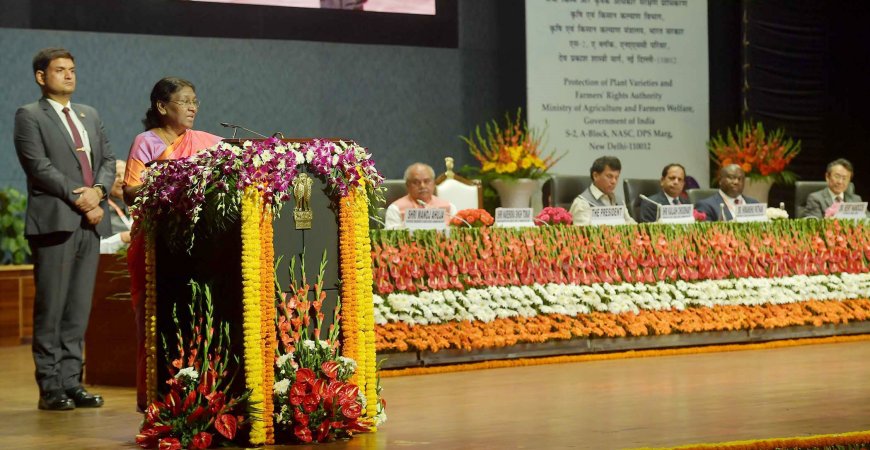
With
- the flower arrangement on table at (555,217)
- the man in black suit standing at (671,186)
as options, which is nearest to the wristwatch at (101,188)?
the flower arrangement on table at (555,217)

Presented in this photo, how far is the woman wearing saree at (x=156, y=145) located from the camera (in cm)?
378

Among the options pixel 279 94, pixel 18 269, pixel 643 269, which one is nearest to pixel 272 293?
pixel 643 269

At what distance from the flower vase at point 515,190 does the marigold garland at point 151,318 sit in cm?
397

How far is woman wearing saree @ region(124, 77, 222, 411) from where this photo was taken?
3775mm

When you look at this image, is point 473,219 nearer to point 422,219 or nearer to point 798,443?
point 422,219

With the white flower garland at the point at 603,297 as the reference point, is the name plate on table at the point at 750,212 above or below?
above

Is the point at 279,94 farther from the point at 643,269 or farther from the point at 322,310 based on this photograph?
the point at 322,310

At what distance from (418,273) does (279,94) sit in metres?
3.63

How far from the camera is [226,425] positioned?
11.1 ft

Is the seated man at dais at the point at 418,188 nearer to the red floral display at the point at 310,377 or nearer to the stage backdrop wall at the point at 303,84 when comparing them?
the stage backdrop wall at the point at 303,84

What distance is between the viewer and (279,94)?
8914 millimetres

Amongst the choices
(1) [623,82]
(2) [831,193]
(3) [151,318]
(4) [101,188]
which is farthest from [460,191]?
(3) [151,318]

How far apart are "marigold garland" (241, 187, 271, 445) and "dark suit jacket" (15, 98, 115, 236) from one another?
49.9 inches

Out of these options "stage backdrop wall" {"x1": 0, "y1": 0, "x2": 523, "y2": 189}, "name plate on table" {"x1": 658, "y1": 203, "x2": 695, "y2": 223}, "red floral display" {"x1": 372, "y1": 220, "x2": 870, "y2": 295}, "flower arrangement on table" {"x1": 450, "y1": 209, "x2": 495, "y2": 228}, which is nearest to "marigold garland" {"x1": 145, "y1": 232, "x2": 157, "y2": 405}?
"red floral display" {"x1": 372, "y1": 220, "x2": 870, "y2": 295}
